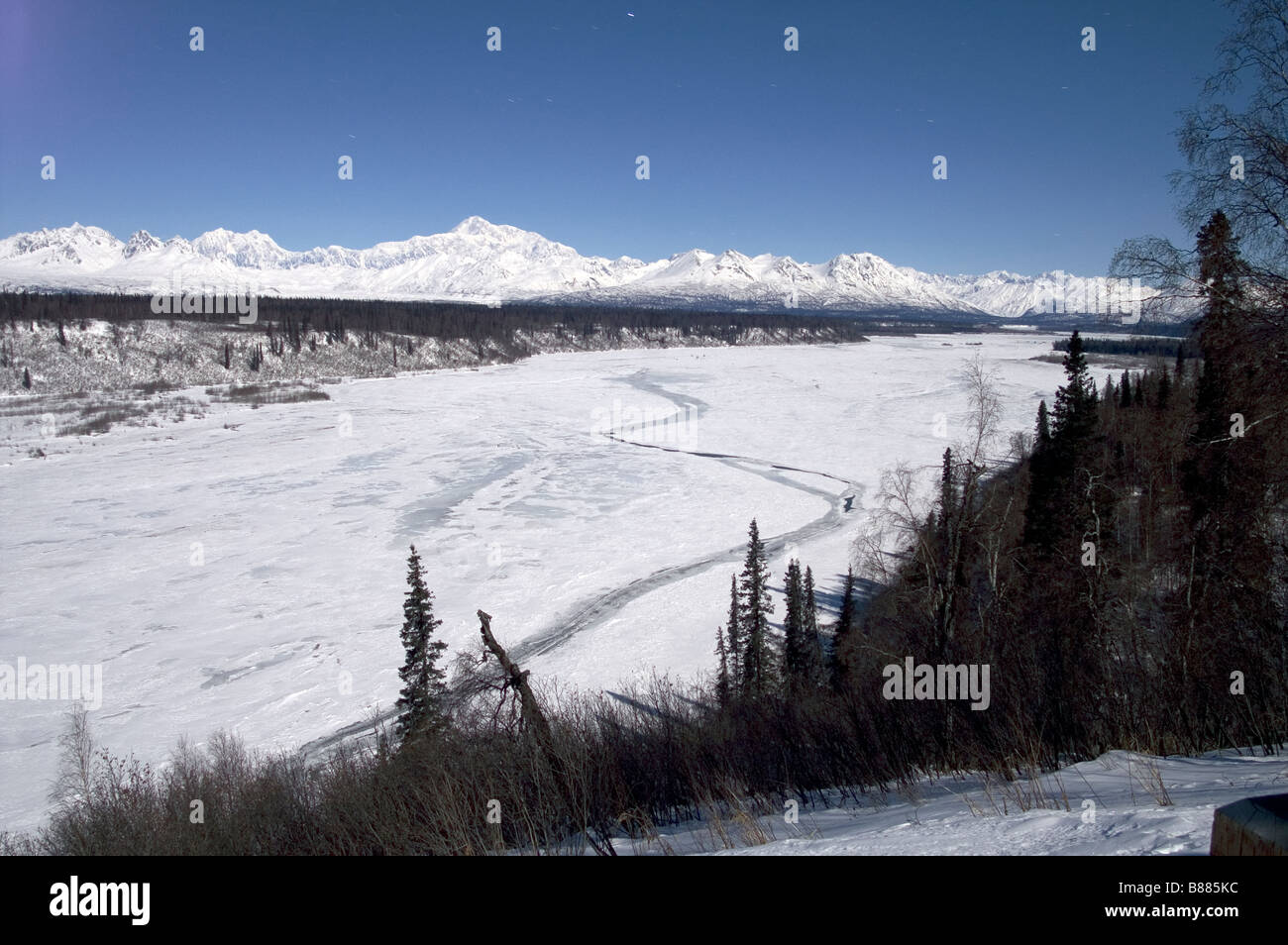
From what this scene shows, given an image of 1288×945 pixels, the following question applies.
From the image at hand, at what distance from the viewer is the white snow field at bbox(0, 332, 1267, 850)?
1603cm

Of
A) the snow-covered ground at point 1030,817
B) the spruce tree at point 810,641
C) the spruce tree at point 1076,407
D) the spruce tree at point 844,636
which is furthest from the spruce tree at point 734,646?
the snow-covered ground at point 1030,817

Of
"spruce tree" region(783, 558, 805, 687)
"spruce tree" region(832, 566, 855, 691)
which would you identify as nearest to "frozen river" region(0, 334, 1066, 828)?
"spruce tree" region(783, 558, 805, 687)

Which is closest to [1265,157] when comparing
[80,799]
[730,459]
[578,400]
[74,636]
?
[80,799]

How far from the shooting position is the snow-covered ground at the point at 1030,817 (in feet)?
8.30

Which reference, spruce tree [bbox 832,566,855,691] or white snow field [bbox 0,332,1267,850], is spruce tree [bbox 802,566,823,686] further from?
white snow field [bbox 0,332,1267,850]

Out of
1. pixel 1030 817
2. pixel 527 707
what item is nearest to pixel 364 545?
pixel 527 707

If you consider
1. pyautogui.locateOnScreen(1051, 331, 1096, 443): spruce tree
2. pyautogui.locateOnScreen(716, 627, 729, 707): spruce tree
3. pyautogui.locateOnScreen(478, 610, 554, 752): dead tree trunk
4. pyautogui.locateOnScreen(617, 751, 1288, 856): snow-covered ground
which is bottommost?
pyautogui.locateOnScreen(716, 627, 729, 707): spruce tree

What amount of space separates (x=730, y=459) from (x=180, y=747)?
1260 inches

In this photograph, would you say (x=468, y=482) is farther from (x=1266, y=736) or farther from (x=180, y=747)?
(x=1266, y=736)

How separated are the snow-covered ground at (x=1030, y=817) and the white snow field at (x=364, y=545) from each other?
1.18 ft

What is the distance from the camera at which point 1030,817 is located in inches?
114

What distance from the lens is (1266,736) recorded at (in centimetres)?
440

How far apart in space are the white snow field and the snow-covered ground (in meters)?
0.36

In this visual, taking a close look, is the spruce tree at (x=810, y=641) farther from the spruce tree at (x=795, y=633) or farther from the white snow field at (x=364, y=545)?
the white snow field at (x=364, y=545)
